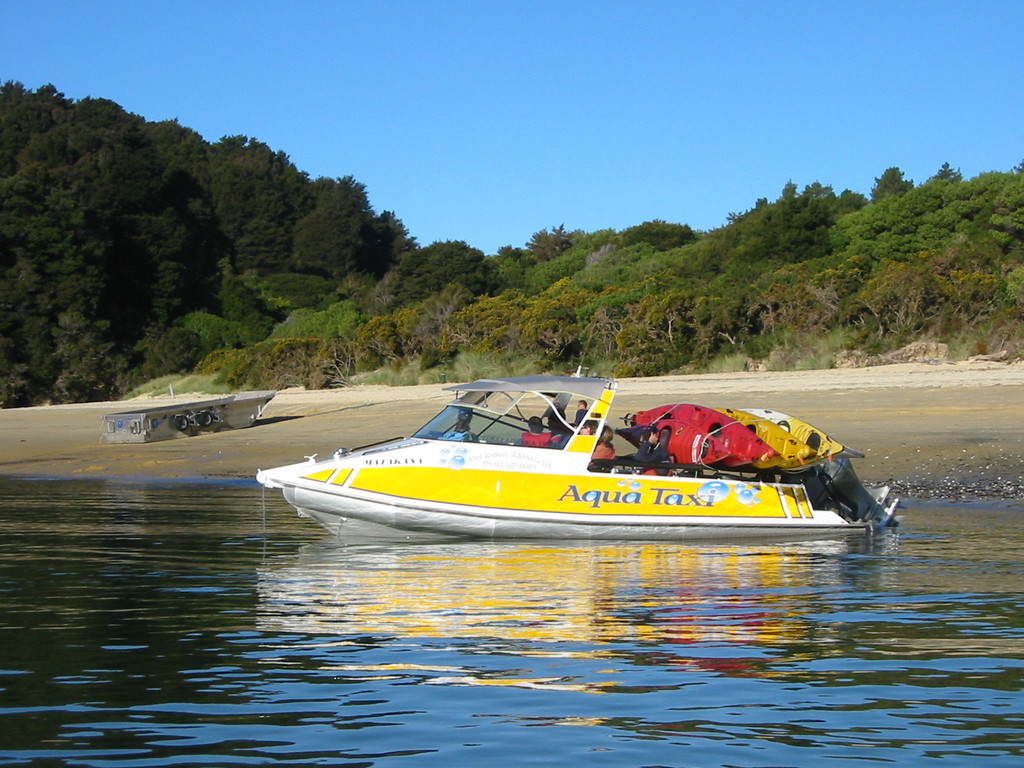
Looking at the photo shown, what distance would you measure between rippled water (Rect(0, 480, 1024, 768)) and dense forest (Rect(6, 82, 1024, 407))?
18.2 m

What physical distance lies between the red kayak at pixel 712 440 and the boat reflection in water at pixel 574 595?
0.91 metres

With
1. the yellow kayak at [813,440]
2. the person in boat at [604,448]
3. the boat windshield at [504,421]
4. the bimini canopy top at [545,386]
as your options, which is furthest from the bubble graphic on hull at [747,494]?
the boat windshield at [504,421]

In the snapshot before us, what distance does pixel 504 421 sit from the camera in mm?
13125

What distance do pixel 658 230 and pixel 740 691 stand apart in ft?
180

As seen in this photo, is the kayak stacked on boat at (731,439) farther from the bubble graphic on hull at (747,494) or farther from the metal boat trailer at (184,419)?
the metal boat trailer at (184,419)

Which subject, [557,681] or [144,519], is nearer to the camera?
[557,681]

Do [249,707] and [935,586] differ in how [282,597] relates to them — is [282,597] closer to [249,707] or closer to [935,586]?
[249,707]

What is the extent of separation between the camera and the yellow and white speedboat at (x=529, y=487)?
1287cm

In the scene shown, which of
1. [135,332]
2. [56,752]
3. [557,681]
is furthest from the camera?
[135,332]

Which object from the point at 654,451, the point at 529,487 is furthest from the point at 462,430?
the point at 654,451

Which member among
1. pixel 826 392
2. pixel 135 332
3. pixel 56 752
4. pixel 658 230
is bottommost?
pixel 56 752

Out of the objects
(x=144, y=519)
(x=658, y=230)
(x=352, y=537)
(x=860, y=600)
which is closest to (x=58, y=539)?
(x=144, y=519)

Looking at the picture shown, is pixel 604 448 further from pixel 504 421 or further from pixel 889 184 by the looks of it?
pixel 889 184

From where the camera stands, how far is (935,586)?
1027 cm
